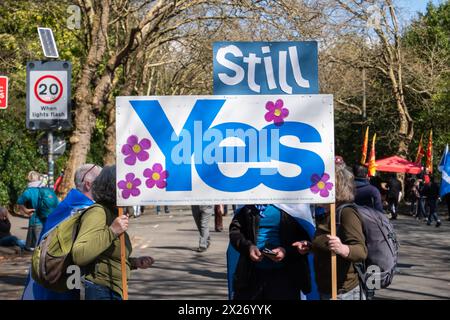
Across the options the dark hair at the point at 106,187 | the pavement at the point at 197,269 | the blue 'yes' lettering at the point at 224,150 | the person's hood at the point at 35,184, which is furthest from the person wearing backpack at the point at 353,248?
the person's hood at the point at 35,184

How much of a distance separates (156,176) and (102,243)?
583 mm

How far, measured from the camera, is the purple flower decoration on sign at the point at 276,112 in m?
5.73

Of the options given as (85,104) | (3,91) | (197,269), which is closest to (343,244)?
(197,269)

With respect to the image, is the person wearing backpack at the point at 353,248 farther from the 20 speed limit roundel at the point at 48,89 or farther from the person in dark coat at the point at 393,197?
the person in dark coat at the point at 393,197

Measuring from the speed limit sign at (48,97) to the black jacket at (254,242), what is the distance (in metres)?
8.23

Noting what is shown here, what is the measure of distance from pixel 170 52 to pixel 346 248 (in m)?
33.9

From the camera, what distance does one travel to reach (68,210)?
228 inches

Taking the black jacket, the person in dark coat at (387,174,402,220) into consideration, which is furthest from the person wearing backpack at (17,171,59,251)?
the person in dark coat at (387,174,402,220)

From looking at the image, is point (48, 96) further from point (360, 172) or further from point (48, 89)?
point (360, 172)

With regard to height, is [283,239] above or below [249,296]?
above

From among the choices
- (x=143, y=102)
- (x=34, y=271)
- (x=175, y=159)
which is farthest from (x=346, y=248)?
(x=34, y=271)

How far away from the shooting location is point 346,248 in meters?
5.65

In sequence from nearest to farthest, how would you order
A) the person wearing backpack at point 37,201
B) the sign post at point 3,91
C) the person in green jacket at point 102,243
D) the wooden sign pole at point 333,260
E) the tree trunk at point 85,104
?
the person in green jacket at point 102,243 → the wooden sign pole at point 333,260 → the person wearing backpack at point 37,201 → the sign post at point 3,91 → the tree trunk at point 85,104
